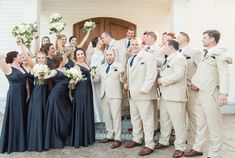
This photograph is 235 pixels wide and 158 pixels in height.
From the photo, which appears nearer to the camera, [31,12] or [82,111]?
[82,111]

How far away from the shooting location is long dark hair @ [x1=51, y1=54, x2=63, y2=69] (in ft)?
17.4

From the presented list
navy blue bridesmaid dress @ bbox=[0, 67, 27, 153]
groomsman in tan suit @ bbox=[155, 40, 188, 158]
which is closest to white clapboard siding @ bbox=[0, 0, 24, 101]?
navy blue bridesmaid dress @ bbox=[0, 67, 27, 153]

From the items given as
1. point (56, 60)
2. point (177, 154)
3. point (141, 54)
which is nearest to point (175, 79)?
point (141, 54)

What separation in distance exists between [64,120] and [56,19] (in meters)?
1.88

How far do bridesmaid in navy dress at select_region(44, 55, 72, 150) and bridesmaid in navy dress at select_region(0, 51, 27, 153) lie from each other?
42cm

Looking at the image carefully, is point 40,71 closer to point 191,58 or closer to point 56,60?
point 56,60

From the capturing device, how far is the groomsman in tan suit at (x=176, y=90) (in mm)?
4793

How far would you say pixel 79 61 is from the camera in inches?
222

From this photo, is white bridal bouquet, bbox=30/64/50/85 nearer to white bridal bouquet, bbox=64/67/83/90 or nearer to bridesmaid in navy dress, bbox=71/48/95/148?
white bridal bouquet, bbox=64/67/83/90

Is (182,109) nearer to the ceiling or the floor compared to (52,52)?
nearer to the floor

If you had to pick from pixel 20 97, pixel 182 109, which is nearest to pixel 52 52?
pixel 20 97

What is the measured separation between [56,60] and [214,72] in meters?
2.62

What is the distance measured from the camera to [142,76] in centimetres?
509

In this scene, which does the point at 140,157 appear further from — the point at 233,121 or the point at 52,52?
the point at 233,121
